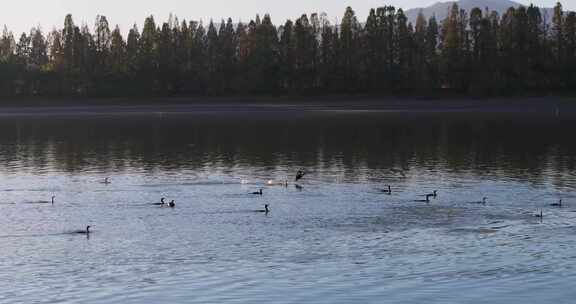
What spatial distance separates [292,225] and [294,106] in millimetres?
115473

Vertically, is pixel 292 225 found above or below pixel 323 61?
below

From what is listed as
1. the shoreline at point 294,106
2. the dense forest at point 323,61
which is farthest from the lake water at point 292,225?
the dense forest at point 323,61

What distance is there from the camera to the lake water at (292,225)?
2830 cm

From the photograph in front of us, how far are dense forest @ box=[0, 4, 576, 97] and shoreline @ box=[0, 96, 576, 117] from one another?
557cm

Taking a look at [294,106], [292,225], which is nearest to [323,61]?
[294,106]

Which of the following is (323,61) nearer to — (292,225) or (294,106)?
(294,106)

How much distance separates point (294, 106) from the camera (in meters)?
154

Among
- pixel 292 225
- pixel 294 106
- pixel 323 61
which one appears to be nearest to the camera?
pixel 292 225

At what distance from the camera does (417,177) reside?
188ft

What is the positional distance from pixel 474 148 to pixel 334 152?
12063 millimetres

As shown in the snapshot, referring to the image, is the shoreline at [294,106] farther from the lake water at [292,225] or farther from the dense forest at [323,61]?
the lake water at [292,225]

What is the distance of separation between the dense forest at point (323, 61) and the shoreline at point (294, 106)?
557 cm

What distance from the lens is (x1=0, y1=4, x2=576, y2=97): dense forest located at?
16488 centimetres

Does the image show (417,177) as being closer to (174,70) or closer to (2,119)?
(2,119)
